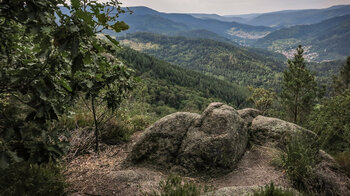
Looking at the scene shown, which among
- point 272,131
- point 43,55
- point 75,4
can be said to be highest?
point 75,4

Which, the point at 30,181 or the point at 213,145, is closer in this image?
the point at 30,181

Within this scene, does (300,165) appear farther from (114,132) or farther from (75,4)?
(114,132)

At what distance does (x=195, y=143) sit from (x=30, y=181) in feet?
12.2

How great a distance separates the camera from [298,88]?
527 inches

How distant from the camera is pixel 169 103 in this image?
79062 millimetres

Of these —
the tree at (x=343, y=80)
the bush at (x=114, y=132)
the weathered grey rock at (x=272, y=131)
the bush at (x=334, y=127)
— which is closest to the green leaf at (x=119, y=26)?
the bush at (x=114, y=132)

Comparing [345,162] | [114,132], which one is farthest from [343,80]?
[114,132]

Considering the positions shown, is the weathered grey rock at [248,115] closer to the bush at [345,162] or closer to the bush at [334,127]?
the bush at [334,127]

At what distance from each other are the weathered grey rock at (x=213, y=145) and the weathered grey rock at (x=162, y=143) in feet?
0.79

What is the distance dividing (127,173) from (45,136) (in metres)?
2.84

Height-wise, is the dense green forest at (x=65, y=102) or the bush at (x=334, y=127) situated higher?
the dense green forest at (x=65, y=102)

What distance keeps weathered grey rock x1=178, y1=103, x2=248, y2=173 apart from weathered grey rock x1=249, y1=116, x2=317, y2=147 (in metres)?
1.29

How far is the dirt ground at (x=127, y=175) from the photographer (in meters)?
3.87

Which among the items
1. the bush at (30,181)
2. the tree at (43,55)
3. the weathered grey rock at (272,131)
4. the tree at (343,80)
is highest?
the tree at (43,55)
